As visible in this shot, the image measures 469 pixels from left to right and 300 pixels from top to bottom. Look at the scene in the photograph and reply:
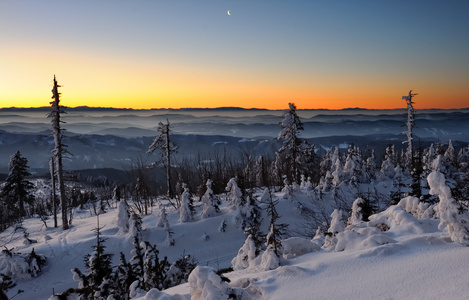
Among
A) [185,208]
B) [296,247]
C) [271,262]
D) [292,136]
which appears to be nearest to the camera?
[271,262]

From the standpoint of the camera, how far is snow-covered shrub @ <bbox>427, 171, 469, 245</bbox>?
551 centimetres

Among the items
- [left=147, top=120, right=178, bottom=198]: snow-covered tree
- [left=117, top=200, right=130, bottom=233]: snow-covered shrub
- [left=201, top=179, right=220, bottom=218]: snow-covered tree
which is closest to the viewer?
[left=117, top=200, right=130, bottom=233]: snow-covered shrub

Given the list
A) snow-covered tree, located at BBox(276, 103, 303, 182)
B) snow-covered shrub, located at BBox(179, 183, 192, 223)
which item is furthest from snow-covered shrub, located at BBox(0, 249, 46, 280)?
snow-covered tree, located at BBox(276, 103, 303, 182)

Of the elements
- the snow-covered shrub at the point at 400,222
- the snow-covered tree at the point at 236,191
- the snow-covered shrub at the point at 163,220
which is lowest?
the snow-covered shrub at the point at 163,220

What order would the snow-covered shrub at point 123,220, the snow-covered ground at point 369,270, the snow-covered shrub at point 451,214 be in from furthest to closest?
the snow-covered shrub at point 123,220 → the snow-covered shrub at point 451,214 → the snow-covered ground at point 369,270

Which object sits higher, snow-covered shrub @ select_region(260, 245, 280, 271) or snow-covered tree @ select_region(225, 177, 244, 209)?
snow-covered shrub @ select_region(260, 245, 280, 271)

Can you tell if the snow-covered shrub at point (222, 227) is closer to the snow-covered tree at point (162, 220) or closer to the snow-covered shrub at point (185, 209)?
the snow-covered shrub at point (185, 209)

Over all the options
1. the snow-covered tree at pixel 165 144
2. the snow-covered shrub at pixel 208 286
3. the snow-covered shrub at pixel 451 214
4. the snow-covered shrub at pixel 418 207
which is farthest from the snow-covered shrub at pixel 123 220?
the snow-covered shrub at pixel 451 214

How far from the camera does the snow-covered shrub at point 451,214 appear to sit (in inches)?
217

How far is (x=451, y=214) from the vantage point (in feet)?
18.6

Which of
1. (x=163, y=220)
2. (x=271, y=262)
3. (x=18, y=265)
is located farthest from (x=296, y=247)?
(x=18, y=265)

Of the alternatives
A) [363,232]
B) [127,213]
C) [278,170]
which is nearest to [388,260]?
[363,232]

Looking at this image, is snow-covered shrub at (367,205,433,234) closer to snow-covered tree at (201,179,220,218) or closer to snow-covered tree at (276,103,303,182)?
snow-covered tree at (201,179,220,218)

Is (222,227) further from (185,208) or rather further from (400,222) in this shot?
(400,222)
